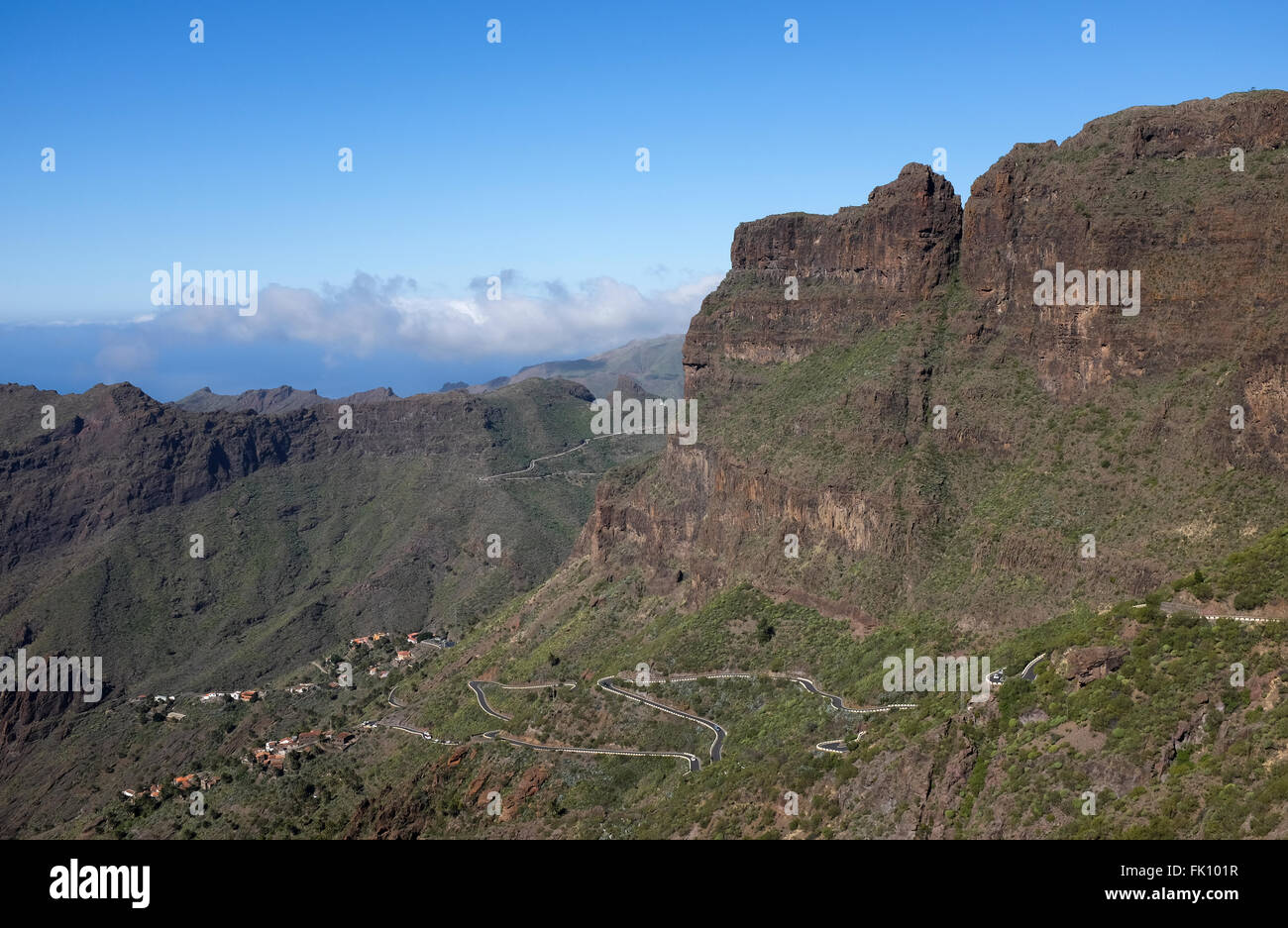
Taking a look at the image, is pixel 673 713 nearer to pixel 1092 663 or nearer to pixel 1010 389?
pixel 1010 389

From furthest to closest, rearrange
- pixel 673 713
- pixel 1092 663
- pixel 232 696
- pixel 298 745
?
pixel 232 696
pixel 298 745
pixel 673 713
pixel 1092 663

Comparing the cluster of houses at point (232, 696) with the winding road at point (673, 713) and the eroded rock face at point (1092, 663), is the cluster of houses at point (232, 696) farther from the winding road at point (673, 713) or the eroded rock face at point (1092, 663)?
the eroded rock face at point (1092, 663)

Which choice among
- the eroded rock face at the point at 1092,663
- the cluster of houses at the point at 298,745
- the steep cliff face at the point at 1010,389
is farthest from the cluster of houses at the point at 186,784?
the eroded rock face at the point at 1092,663

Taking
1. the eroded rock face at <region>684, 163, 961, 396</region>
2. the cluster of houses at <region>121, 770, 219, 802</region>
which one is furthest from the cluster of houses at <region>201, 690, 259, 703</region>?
the eroded rock face at <region>684, 163, 961, 396</region>

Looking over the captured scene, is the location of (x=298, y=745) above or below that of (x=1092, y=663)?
below

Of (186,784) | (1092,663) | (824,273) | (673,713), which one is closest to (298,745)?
(186,784)
